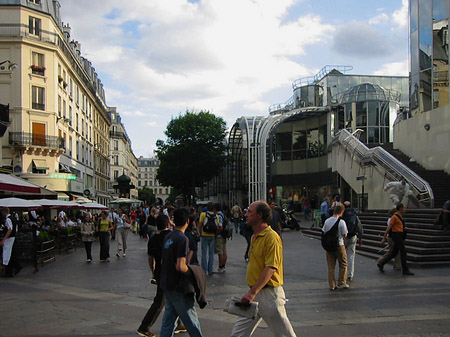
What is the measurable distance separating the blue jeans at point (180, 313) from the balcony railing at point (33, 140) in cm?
3241

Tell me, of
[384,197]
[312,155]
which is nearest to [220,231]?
[384,197]

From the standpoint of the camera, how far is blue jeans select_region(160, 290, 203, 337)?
189 inches

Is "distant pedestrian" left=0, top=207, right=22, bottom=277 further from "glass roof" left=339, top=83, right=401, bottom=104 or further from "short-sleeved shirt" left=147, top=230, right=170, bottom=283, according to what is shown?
"glass roof" left=339, top=83, right=401, bottom=104

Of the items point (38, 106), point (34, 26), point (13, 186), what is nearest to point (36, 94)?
point (38, 106)

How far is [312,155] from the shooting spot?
41.3 meters

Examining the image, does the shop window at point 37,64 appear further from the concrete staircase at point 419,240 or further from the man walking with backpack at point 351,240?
the man walking with backpack at point 351,240

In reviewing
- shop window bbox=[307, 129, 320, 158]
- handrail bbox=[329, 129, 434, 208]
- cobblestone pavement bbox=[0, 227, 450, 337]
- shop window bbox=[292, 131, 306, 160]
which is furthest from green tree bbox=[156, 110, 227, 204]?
cobblestone pavement bbox=[0, 227, 450, 337]

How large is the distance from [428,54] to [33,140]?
27.4 metres

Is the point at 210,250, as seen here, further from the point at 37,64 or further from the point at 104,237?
the point at 37,64

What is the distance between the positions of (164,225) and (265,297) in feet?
7.67

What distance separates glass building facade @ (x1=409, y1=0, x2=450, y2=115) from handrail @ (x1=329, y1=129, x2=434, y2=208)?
3607mm

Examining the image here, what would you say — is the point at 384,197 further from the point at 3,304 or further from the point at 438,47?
the point at 3,304

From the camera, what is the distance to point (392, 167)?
19.2 meters

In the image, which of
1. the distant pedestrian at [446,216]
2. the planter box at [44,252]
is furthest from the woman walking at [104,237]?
the distant pedestrian at [446,216]
